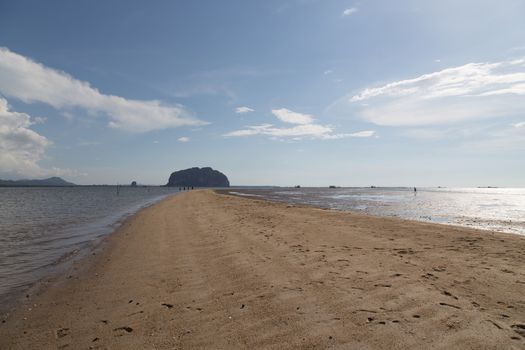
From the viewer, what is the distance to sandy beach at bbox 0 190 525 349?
4598mm

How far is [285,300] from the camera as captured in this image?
598cm

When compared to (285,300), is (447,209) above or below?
below

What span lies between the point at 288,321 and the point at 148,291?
12.0ft

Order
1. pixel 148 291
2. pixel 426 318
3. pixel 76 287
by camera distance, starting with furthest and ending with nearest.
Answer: pixel 76 287
pixel 148 291
pixel 426 318

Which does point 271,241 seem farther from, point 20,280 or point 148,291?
point 20,280

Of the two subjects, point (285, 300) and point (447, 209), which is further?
point (447, 209)

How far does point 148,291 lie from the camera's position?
6934 millimetres

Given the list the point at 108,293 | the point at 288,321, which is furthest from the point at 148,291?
the point at 288,321

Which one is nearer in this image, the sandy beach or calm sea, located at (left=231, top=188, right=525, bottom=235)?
the sandy beach

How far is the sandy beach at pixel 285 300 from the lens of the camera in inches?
181

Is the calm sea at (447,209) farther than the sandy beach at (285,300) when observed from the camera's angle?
Yes

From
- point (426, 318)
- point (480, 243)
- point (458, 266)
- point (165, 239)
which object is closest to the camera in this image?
point (426, 318)

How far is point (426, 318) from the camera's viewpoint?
16.6ft

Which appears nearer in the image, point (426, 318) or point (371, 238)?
point (426, 318)
